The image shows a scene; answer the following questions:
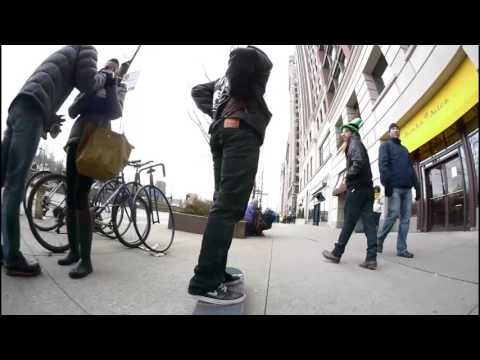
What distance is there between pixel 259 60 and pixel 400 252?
103 centimetres

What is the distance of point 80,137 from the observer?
0.88 metres

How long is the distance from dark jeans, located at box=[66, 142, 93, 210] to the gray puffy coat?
293mm

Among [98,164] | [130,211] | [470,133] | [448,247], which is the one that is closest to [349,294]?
[448,247]

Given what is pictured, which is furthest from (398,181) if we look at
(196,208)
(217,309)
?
(196,208)

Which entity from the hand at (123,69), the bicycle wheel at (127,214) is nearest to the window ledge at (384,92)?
the hand at (123,69)

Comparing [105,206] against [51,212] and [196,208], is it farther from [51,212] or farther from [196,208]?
[196,208]

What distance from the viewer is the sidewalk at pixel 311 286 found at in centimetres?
51

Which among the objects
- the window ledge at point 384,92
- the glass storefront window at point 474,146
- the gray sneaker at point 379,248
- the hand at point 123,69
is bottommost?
the gray sneaker at point 379,248

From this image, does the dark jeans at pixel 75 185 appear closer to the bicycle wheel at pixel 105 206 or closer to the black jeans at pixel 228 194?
the black jeans at pixel 228 194

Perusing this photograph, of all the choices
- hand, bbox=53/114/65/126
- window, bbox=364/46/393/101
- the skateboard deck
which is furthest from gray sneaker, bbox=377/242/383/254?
hand, bbox=53/114/65/126

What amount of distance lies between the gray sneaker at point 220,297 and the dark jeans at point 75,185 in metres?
0.68

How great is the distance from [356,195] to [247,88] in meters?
0.77

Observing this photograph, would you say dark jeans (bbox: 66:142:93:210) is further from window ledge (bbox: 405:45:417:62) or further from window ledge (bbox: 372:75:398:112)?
window ledge (bbox: 372:75:398:112)
